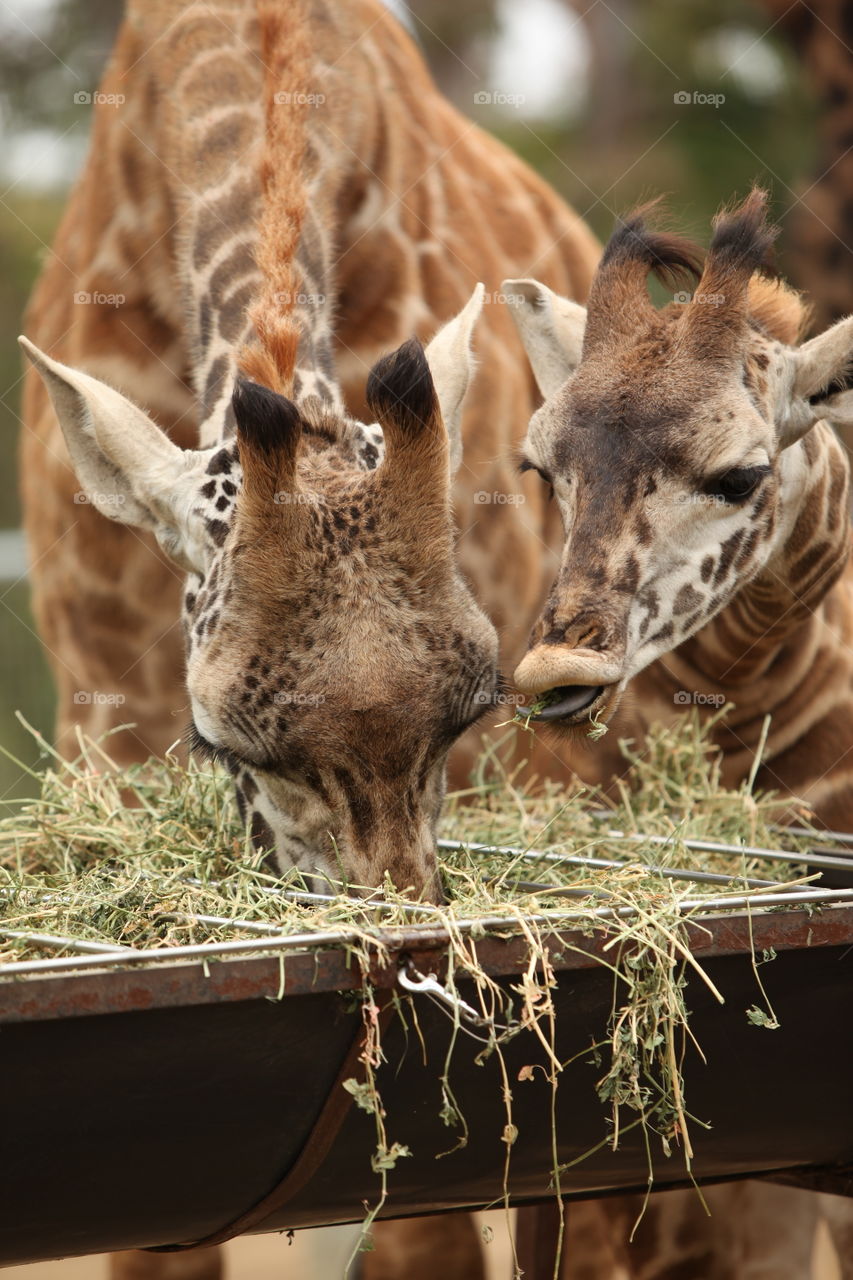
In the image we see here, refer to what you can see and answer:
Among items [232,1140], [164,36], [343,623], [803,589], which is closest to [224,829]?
[343,623]

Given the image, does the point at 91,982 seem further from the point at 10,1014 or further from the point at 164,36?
the point at 164,36

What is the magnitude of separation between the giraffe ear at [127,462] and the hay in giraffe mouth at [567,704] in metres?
0.81

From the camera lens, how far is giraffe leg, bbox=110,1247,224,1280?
184 inches

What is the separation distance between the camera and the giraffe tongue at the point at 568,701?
3.18 meters

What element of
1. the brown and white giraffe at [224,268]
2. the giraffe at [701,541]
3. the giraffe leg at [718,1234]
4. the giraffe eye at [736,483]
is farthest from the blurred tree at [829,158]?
the giraffe leg at [718,1234]

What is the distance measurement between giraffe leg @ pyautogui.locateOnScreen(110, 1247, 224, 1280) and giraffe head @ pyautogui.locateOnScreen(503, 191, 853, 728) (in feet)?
7.83

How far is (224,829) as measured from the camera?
3.65m

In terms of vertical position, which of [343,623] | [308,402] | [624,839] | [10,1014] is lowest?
[10,1014]

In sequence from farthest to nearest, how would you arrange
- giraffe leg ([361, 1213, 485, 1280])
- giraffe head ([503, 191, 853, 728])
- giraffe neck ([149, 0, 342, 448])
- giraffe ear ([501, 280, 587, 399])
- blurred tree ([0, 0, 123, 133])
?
blurred tree ([0, 0, 123, 133]) < giraffe leg ([361, 1213, 485, 1280]) < giraffe ear ([501, 280, 587, 399]) < giraffe neck ([149, 0, 342, 448]) < giraffe head ([503, 191, 853, 728])

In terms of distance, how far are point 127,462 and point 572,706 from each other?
1.12m

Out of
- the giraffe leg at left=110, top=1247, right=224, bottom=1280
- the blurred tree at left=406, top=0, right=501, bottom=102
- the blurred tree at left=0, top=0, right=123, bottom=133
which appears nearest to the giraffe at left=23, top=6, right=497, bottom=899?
the giraffe leg at left=110, top=1247, right=224, bottom=1280

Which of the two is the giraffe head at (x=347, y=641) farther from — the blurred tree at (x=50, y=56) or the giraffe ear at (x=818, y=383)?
the blurred tree at (x=50, y=56)

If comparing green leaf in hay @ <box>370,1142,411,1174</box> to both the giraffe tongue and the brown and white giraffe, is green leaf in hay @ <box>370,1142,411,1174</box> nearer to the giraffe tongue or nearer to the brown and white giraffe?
the giraffe tongue

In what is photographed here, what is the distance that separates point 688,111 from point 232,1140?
11.9 metres
